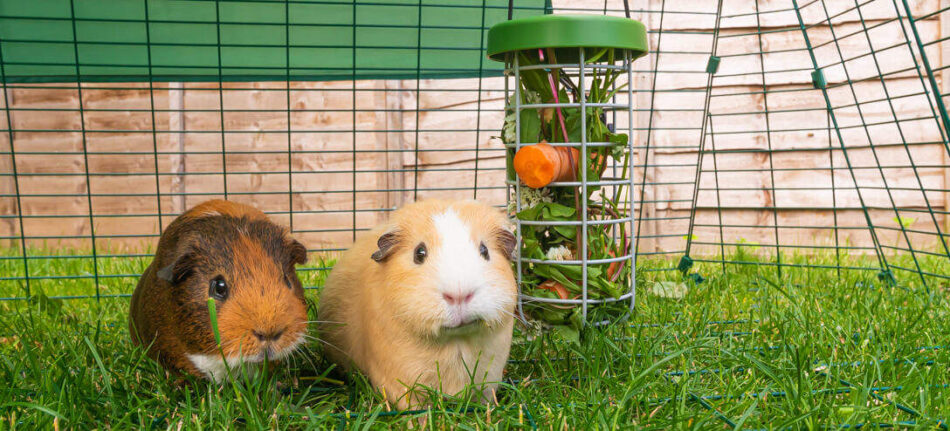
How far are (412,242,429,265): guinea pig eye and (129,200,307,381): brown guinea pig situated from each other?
13.8 inches

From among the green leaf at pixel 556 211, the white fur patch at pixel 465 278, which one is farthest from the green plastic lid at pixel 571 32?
the white fur patch at pixel 465 278

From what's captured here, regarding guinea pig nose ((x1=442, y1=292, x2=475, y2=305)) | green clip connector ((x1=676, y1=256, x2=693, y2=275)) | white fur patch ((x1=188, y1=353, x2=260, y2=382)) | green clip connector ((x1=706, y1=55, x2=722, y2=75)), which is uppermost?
green clip connector ((x1=706, y1=55, x2=722, y2=75))

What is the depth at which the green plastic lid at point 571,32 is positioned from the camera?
6.74 ft

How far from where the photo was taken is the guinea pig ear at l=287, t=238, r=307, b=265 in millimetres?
1978

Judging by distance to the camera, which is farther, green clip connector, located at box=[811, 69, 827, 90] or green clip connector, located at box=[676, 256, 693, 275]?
green clip connector, located at box=[676, 256, 693, 275]

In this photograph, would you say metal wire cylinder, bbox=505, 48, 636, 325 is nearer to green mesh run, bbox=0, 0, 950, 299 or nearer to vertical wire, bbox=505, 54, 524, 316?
vertical wire, bbox=505, 54, 524, 316

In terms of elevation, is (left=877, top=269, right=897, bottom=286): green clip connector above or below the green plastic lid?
below

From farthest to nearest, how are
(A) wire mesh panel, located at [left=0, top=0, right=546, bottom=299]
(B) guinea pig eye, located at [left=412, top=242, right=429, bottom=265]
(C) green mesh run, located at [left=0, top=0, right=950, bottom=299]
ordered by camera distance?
1. (C) green mesh run, located at [left=0, top=0, right=950, bottom=299]
2. (A) wire mesh panel, located at [left=0, top=0, right=546, bottom=299]
3. (B) guinea pig eye, located at [left=412, top=242, right=429, bottom=265]

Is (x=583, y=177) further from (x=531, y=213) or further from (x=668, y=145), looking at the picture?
(x=668, y=145)

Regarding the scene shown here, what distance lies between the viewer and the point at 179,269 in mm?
1812

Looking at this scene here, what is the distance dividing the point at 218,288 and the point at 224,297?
A: 3 cm

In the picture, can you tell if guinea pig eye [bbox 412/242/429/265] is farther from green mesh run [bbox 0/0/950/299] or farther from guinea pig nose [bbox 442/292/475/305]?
green mesh run [bbox 0/0/950/299]

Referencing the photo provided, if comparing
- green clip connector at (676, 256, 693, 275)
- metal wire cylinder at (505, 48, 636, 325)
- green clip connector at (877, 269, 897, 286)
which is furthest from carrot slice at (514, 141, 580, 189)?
green clip connector at (877, 269, 897, 286)

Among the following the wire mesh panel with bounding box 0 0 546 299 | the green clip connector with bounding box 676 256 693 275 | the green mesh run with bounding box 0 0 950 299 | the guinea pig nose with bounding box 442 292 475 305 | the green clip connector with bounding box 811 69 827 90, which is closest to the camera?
the guinea pig nose with bounding box 442 292 475 305
